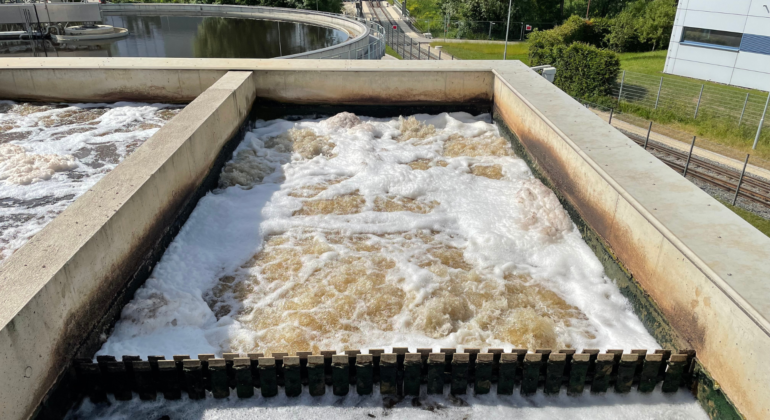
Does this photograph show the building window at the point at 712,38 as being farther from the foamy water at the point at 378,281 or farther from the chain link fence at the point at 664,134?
the foamy water at the point at 378,281

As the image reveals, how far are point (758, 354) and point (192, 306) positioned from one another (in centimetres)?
525

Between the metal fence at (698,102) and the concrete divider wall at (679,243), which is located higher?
the concrete divider wall at (679,243)

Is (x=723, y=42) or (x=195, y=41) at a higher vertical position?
(x=195, y=41)

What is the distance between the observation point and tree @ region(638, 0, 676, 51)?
39.1m

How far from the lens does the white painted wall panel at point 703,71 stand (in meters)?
28.7

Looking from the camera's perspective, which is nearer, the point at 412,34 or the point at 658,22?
the point at 658,22

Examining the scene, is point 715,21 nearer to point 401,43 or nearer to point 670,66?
point 670,66

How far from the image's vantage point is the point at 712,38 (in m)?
29.0

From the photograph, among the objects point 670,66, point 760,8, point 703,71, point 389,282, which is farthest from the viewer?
point 670,66

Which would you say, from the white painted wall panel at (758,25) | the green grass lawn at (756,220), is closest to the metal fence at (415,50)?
the white painted wall panel at (758,25)

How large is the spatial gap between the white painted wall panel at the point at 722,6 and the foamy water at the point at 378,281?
24.3 metres

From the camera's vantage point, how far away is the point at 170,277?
21.4 ft

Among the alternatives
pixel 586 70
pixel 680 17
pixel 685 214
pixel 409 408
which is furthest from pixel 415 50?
pixel 409 408

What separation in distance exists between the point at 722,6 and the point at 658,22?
11722 mm
